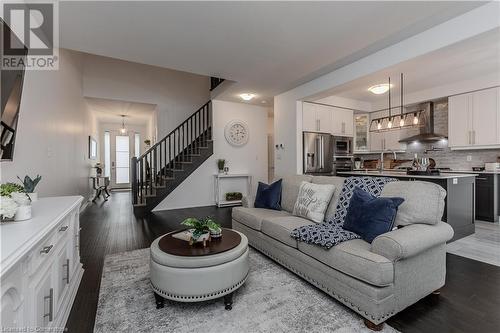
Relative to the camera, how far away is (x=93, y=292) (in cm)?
216

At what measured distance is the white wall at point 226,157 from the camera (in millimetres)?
6027

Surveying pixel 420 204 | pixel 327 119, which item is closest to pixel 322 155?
pixel 327 119

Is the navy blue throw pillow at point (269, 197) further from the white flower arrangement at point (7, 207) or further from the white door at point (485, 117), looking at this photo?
the white door at point (485, 117)

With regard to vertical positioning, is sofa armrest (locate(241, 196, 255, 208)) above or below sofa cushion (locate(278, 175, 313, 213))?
below

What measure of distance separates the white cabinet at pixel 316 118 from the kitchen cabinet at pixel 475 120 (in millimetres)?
2508

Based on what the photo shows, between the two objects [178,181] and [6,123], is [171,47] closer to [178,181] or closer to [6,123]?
[6,123]

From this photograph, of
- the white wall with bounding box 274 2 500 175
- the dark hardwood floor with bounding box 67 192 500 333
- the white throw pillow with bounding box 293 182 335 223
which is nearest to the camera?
the dark hardwood floor with bounding box 67 192 500 333

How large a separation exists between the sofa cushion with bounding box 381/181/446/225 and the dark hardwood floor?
686 millimetres

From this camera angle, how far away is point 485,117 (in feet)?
15.1

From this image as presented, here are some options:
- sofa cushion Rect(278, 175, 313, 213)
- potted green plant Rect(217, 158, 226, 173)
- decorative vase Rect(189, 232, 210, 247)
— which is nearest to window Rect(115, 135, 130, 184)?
potted green plant Rect(217, 158, 226, 173)

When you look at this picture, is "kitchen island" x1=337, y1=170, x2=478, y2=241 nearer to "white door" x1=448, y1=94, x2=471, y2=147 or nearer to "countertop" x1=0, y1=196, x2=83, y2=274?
"white door" x1=448, y1=94, x2=471, y2=147

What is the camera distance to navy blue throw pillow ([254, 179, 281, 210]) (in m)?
3.38

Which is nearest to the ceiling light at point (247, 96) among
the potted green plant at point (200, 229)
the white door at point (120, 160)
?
the potted green plant at point (200, 229)

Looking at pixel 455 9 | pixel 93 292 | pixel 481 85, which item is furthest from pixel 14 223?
pixel 481 85
